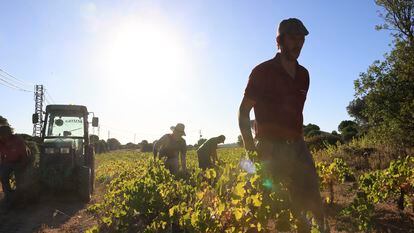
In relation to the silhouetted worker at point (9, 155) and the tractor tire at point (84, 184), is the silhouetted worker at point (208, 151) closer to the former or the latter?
the tractor tire at point (84, 184)

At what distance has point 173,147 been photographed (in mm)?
9539

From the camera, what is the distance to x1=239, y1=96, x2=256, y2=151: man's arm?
117 inches

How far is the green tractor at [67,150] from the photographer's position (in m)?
9.41

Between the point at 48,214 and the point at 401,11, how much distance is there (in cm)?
1443

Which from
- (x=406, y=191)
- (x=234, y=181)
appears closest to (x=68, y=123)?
(x=406, y=191)

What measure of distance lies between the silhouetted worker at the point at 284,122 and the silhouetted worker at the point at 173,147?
6.41 meters

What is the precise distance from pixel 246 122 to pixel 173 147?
6.63 metres

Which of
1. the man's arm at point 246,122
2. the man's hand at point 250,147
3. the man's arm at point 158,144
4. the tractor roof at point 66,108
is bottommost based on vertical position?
the man's hand at point 250,147

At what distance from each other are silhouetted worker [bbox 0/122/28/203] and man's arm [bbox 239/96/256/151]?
6.83 metres

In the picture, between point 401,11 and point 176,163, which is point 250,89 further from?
point 401,11

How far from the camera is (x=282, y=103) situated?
3.08 metres

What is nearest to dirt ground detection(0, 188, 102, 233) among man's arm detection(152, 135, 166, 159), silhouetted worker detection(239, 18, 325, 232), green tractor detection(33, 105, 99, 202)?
green tractor detection(33, 105, 99, 202)

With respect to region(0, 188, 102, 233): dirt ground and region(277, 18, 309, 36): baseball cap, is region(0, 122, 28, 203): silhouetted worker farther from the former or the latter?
region(277, 18, 309, 36): baseball cap

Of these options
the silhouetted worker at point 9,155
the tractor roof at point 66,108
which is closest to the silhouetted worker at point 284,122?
the silhouetted worker at point 9,155
